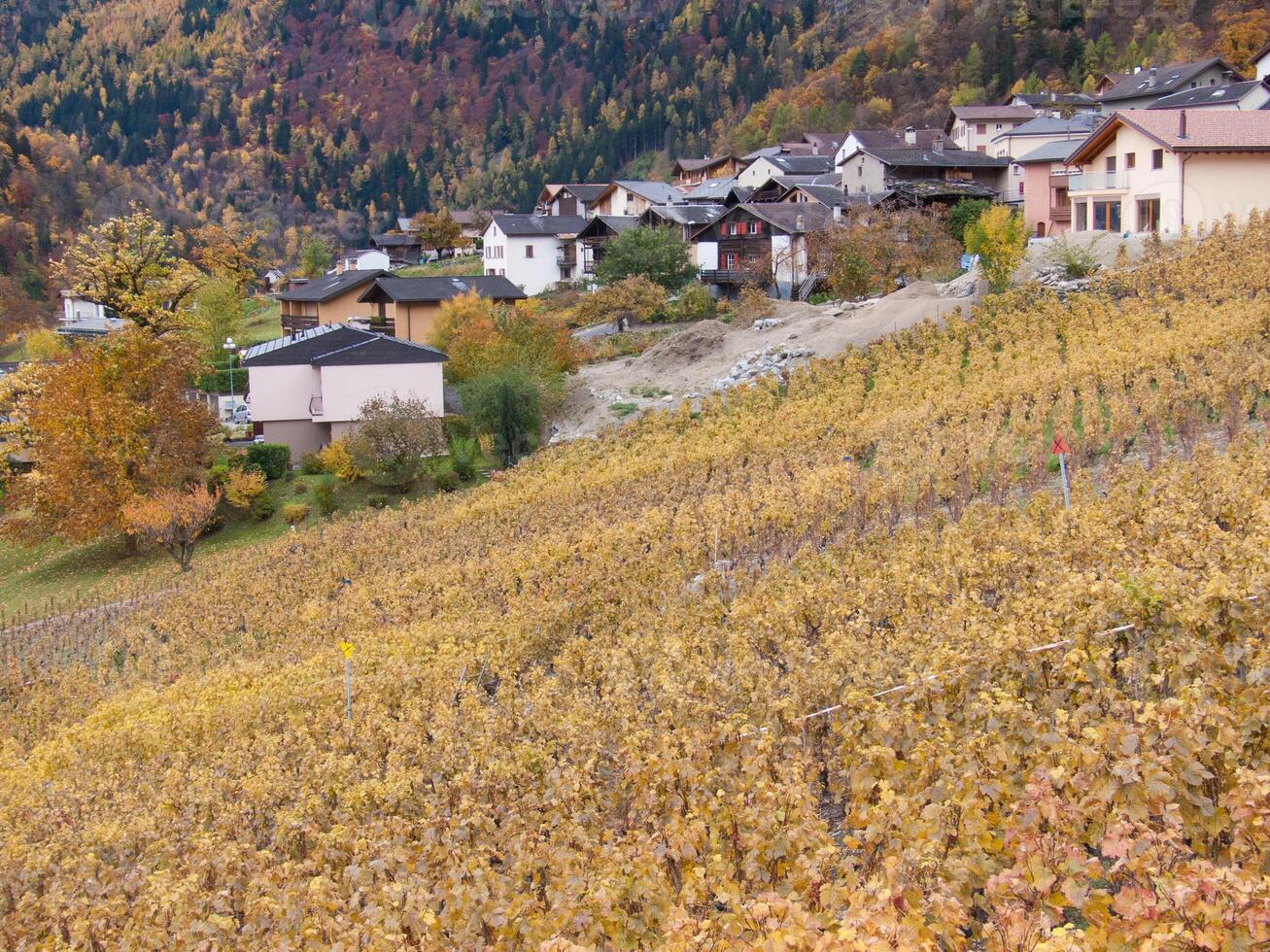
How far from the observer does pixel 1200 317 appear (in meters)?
24.6

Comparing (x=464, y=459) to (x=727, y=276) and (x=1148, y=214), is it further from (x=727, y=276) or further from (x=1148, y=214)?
(x=727, y=276)

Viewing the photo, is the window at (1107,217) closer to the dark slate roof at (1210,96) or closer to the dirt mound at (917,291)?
the dirt mound at (917,291)

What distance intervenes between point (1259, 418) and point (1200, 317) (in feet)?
24.4

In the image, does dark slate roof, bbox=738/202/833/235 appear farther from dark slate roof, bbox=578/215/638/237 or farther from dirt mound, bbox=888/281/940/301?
dark slate roof, bbox=578/215/638/237

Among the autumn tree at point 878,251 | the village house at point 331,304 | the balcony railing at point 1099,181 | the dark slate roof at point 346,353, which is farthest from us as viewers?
the village house at point 331,304

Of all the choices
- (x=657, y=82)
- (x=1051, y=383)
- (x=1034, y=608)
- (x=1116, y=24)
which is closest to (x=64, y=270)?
(x=1051, y=383)

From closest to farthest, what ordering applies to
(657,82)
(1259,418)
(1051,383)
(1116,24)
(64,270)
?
1. (1259,418)
2. (1051,383)
3. (64,270)
4. (1116,24)
5. (657,82)

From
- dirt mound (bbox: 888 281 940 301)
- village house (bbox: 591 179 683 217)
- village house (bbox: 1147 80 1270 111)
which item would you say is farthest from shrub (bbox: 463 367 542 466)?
village house (bbox: 591 179 683 217)

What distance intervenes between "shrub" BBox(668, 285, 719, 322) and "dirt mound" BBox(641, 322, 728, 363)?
6.79 meters

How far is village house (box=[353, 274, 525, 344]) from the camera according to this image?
5394cm

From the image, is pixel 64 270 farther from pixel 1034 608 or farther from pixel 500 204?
pixel 500 204

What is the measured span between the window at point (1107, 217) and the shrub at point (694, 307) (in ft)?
54.6

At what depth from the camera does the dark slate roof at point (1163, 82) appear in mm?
65375

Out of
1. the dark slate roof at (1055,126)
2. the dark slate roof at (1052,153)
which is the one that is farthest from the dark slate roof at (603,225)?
the dark slate roof at (1052,153)
